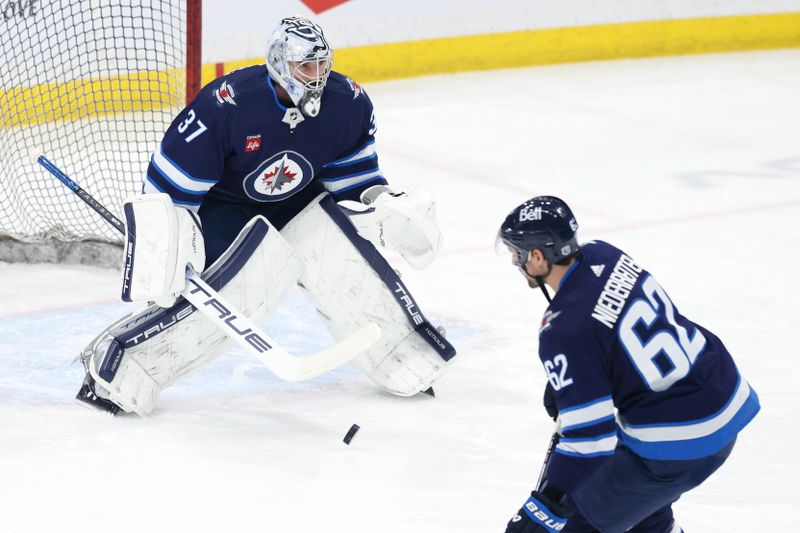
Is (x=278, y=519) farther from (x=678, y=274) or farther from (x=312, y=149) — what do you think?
(x=678, y=274)

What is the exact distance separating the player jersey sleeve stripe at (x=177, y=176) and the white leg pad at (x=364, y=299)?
0.30m

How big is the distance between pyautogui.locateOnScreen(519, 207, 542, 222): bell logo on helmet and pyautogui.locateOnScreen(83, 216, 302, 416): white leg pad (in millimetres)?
1083

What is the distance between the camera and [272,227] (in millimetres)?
3090

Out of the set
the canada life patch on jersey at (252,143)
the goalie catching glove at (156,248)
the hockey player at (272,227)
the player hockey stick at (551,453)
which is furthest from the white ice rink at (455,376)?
the canada life patch on jersey at (252,143)

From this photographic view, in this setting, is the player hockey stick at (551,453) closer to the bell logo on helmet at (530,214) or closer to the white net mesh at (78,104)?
the bell logo on helmet at (530,214)

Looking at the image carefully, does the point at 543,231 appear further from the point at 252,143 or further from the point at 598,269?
the point at 252,143

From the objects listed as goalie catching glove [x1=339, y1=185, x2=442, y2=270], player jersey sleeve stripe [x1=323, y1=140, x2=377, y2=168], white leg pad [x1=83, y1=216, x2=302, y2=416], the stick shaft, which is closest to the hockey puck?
white leg pad [x1=83, y1=216, x2=302, y2=416]

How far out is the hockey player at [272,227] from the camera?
296cm

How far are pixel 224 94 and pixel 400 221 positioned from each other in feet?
1.74

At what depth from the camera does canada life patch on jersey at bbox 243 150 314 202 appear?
3082 millimetres

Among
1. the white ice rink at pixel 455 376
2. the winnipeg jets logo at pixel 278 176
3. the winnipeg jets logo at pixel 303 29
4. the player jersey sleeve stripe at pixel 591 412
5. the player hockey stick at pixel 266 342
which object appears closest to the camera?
the player jersey sleeve stripe at pixel 591 412

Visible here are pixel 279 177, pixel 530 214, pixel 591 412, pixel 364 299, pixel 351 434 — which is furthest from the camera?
pixel 364 299

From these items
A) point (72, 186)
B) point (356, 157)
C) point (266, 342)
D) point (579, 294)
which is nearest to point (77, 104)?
point (72, 186)

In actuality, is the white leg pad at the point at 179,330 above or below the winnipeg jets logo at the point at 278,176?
below
